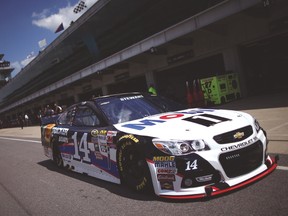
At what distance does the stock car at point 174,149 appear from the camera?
3402mm

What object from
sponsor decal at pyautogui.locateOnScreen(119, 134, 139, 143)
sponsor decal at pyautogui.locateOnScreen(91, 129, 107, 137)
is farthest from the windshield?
sponsor decal at pyautogui.locateOnScreen(119, 134, 139, 143)

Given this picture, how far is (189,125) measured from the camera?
3.75 metres

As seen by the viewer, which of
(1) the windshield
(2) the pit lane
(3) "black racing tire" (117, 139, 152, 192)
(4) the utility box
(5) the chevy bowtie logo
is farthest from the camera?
(4) the utility box

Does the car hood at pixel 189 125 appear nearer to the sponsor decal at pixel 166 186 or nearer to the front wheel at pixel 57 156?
the sponsor decal at pixel 166 186

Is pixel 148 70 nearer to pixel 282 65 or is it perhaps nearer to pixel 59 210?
pixel 282 65

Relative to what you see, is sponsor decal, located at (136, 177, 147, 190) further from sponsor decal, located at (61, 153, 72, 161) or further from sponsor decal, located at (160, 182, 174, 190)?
sponsor decal, located at (61, 153, 72, 161)

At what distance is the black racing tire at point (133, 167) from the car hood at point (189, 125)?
22cm

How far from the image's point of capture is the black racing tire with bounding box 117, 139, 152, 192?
3.84 m

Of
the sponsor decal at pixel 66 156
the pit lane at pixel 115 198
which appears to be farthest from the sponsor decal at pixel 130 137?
the sponsor decal at pixel 66 156

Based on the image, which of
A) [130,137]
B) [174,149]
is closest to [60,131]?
[130,137]

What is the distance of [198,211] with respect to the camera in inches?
126

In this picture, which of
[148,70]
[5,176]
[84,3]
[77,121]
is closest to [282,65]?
[148,70]

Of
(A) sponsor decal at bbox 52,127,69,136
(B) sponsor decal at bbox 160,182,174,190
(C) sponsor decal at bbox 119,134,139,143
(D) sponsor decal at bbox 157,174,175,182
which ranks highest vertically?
(A) sponsor decal at bbox 52,127,69,136

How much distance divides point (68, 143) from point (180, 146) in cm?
315
